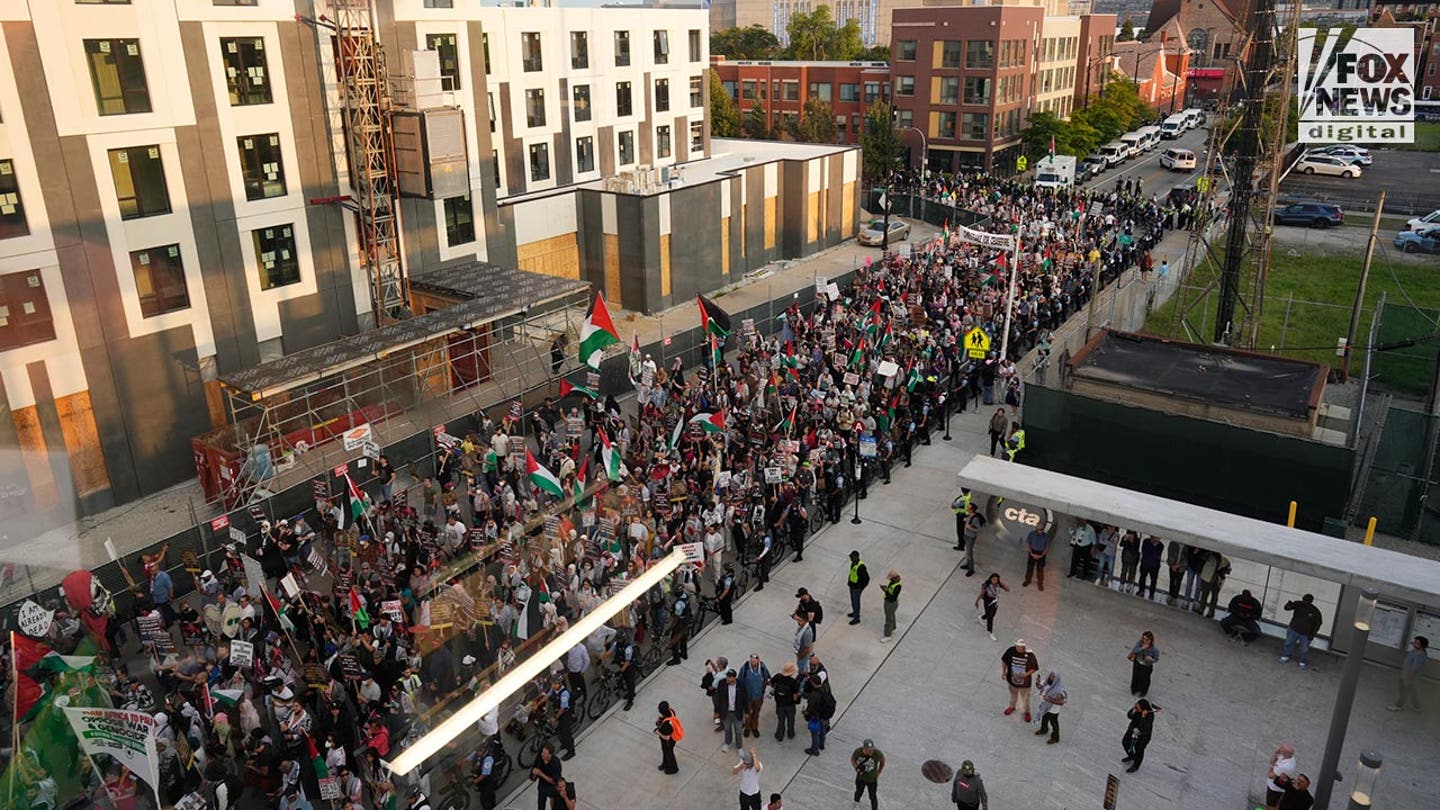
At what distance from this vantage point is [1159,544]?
1880 centimetres

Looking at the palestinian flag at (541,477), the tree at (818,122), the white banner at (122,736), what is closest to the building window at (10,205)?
the palestinian flag at (541,477)

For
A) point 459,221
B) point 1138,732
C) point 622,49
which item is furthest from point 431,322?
point 622,49

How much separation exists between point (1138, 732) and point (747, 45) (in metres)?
137

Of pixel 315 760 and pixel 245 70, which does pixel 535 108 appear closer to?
pixel 245 70

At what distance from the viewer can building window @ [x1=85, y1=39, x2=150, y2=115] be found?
23.4 m

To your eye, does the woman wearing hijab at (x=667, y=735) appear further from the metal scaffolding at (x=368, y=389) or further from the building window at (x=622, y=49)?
the building window at (x=622, y=49)

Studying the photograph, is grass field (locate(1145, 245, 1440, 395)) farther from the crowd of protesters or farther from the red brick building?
the red brick building

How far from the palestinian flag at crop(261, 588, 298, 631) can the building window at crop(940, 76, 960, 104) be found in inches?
2665

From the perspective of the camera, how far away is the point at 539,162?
44344 millimetres

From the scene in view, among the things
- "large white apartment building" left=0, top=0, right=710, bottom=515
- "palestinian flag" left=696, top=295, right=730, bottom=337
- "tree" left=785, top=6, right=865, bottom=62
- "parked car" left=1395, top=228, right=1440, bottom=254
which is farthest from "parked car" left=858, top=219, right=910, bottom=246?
"tree" left=785, top=6, right=865, bottom=62

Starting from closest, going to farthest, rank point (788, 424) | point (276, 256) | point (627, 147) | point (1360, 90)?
point (788, 424)
point (1360, 90)
point (276, 256)
point (627, 147)

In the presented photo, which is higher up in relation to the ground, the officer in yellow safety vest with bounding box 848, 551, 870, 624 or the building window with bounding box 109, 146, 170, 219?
the building window with bounding box 109, 146, 170, 219

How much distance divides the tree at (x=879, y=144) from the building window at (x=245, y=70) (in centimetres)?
4946

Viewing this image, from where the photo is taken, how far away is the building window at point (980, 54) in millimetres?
70812
